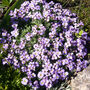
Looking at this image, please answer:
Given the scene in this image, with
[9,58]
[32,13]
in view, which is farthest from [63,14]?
[9,58]

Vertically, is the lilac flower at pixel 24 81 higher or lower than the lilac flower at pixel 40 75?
lower

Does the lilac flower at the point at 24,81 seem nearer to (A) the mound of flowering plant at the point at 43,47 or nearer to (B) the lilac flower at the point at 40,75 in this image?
(A) the mound of flowering plant at the point at 43,47

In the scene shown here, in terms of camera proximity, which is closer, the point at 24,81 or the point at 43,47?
the point at 24,81

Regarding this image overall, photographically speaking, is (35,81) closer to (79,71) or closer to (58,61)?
(58,61)

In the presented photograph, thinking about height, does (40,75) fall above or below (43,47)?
below

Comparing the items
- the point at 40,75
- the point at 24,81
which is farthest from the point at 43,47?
the point at 24,81

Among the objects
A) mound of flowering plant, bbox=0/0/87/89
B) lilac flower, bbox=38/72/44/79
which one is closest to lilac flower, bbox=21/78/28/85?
mound of flowering plant, bbox=0/0/87/89

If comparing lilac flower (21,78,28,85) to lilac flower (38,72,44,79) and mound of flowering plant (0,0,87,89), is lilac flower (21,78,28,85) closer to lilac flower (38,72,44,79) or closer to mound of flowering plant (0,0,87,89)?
mound of flowering plant (0,0,87,89)

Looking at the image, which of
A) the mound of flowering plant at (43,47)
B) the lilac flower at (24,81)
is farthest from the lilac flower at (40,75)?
the lilac flower at (24,81)

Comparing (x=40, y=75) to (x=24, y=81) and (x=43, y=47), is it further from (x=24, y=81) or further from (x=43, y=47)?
(x=43, y=47)
